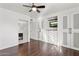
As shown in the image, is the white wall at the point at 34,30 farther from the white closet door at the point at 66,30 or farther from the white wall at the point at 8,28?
the white closet door at the point at 66,30

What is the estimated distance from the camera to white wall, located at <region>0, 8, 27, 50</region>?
4.39 m

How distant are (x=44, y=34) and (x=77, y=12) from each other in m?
3.29

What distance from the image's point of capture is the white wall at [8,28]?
439cm

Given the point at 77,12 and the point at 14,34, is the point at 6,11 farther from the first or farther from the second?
the point at 77,12

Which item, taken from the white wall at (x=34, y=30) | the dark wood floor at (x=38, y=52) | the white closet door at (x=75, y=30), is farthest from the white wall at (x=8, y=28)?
the white closet door at (x=75, y=30)

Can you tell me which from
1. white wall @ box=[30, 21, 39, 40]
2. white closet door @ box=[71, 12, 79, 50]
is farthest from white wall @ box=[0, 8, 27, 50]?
white closet door @ box=[71, 12, 79, 50]

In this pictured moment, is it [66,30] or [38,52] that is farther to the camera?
[66,30]

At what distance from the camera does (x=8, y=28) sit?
15.6 feet

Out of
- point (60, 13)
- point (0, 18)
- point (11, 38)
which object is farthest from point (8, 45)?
point (60, 13)

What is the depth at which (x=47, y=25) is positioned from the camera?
664cm

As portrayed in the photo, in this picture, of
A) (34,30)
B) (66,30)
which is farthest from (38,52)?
(34,30)

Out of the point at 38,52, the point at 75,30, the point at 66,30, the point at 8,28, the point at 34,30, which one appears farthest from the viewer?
the point at 34,30

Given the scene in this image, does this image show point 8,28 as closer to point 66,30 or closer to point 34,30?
point 66,30

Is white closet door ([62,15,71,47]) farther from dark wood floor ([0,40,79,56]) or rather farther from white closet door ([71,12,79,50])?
dark wood floor ([0,40,79,56])
